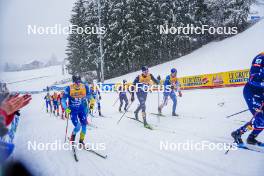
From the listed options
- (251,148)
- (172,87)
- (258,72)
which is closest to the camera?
(258,72)

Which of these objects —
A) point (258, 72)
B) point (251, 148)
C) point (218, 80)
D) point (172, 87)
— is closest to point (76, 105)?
point (251, 148)

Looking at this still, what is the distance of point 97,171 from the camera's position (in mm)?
5926

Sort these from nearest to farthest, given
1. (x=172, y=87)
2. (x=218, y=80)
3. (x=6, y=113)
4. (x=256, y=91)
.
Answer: (x=6, y=113)
(x=256, y=91)
(x=172, y=87)
(x=218, y=80)

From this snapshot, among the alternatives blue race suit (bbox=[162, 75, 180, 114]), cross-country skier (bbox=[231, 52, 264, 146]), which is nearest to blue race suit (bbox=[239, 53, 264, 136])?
cross-country skier (bbox=[231, 52, 264, 146])

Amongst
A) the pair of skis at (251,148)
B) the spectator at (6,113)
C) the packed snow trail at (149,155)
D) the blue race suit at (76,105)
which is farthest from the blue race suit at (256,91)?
the spectator at (6,113)

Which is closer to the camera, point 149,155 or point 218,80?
point 149,155

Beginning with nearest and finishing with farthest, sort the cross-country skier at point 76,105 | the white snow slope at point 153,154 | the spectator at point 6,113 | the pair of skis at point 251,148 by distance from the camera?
the spectator at point 6,113 → the white snow slope at point 153,154 → the pair of skis at point 251,148 → the cross-country skier at point 76,105

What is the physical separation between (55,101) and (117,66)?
22827 mm

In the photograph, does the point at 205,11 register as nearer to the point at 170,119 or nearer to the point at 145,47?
the point at 145,47

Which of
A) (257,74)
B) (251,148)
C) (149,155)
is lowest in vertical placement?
(149,155)

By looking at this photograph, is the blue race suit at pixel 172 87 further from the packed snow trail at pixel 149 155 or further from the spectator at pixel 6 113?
the spectator at pixel 6 113

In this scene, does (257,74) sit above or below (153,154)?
above

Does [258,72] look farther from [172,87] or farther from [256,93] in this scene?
[172,87]

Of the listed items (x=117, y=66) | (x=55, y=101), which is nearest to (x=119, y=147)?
(x=55, y=101)
